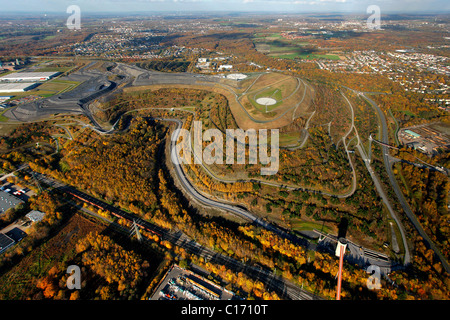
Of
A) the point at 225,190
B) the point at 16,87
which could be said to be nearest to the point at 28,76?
the point at 16,87

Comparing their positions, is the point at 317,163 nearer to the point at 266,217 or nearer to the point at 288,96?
the point at 266,217

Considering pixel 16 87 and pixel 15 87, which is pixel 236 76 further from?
pixel 15 87

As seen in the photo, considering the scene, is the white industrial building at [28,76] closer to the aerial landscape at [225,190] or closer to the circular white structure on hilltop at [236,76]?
the aerial landscape at [225,190]

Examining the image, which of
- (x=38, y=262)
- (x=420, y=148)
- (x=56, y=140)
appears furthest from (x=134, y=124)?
(x=420, y=148)

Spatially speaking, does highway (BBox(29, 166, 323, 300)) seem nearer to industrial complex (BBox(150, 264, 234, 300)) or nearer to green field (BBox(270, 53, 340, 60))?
industrial complex (BBox(150, 264, 234, 300))

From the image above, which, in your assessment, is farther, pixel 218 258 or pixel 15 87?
pixel 15 87
